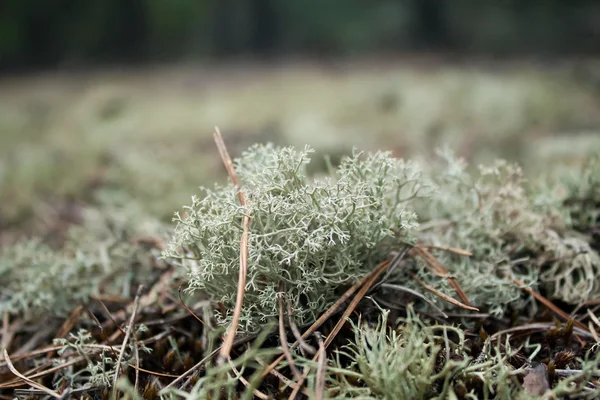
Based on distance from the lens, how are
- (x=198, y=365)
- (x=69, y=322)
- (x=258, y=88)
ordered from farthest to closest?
(x=258, y=88)
(x=69, y=322)
(x=198, y=365)

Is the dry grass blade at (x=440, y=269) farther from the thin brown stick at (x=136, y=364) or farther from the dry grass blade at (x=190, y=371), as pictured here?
the thin brown stick at (x=136, y=364)

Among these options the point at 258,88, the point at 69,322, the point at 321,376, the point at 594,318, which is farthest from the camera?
the point at 258,88

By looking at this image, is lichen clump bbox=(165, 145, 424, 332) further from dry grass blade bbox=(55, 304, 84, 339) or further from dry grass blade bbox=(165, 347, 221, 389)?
dry grass blade bbox=(55, 304, 84, 339)

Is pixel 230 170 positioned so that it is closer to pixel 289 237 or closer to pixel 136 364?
pixel 289 237

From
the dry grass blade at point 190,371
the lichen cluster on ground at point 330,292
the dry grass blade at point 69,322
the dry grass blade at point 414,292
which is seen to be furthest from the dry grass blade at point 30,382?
the dry grass blade at point 414,292

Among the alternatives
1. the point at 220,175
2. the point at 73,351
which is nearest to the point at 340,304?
the point at 73,351

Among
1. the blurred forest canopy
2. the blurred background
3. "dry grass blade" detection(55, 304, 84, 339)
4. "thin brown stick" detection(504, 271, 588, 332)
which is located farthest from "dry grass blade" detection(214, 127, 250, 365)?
the blurred forest canopy

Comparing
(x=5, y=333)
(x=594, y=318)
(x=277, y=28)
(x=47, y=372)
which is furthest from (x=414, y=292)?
(x=277, y=28)

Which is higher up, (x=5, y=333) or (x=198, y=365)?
(x=198, y=365)

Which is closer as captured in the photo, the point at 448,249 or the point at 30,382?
the point at 30,382
